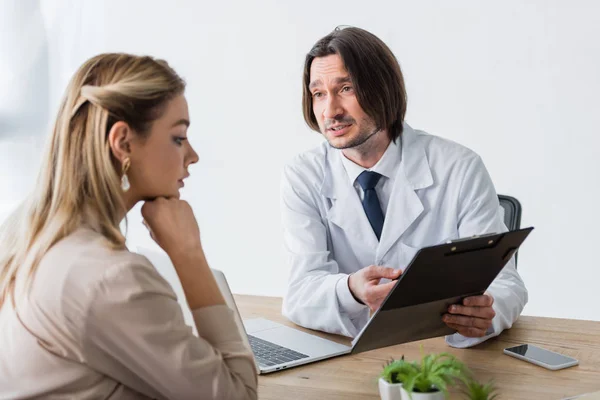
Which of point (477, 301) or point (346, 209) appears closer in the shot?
point (477, 301)

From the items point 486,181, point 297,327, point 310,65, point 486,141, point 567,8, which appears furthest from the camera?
point 486,141

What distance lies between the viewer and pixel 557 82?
343cm

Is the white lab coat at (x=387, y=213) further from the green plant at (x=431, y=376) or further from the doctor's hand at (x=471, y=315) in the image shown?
the green plant at (x=431, y=376)

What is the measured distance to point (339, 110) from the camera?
2426 mm

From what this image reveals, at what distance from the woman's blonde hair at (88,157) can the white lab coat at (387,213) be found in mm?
870

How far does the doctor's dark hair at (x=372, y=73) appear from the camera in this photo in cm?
243

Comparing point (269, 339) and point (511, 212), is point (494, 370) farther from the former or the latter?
point (511, 212)

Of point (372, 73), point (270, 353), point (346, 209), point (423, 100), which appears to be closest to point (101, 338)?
point (270, 353)

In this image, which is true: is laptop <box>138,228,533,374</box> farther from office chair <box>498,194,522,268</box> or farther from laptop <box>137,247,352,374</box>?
office chair <box>498,194,522,268</box>

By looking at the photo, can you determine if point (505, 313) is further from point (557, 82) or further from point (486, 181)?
point (557, 82)

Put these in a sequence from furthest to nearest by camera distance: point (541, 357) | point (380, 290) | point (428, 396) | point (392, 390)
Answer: point (380, 290) < point (541, 357) < point (392, 390) < point (428, 396)

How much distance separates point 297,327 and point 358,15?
7.13 ft

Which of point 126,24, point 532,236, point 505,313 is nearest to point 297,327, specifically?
point 505,313

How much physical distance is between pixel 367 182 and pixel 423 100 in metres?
1.42
